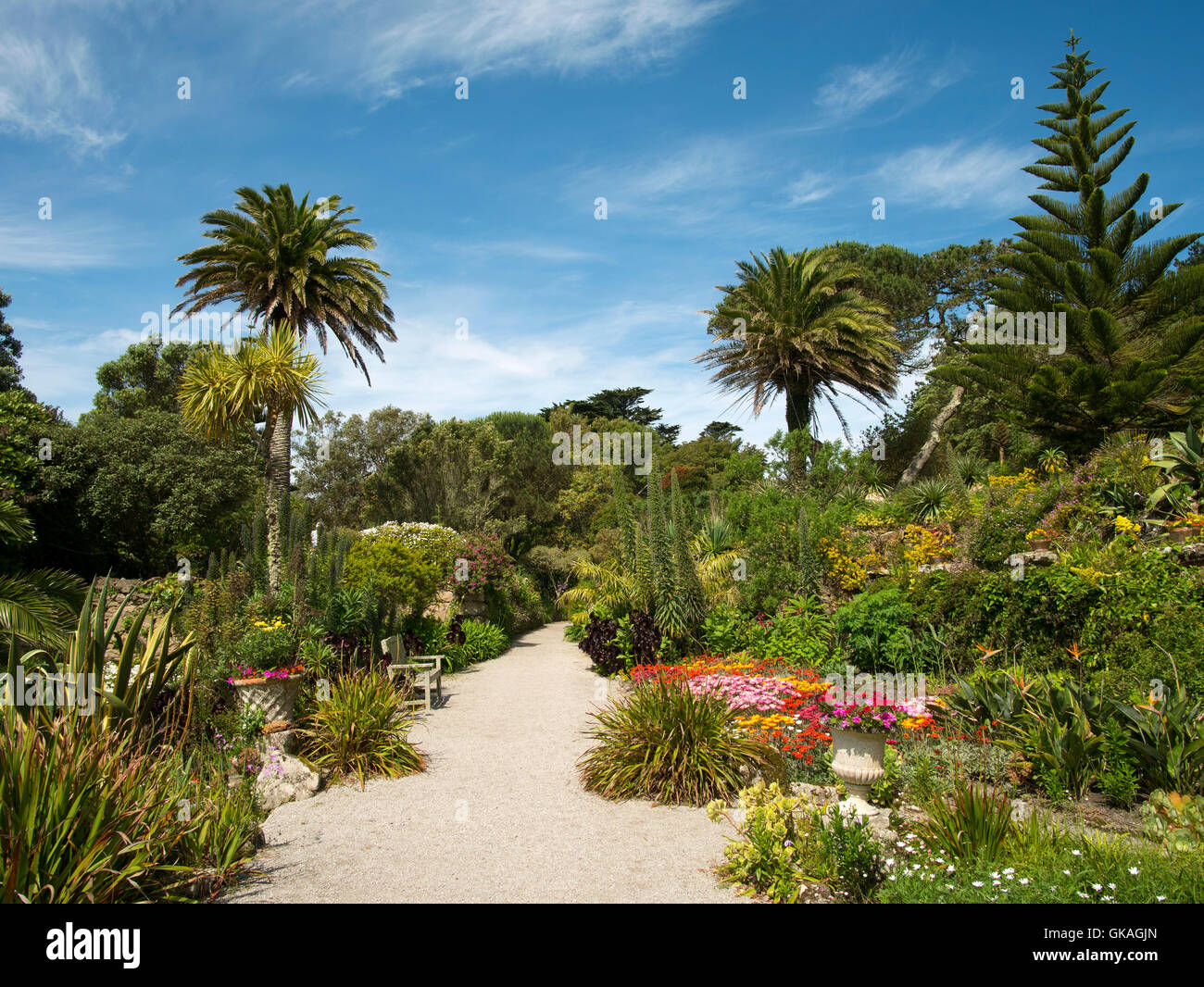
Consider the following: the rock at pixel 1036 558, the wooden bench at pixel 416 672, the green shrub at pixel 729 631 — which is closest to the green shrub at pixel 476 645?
the wooden bench at pixel 416 672

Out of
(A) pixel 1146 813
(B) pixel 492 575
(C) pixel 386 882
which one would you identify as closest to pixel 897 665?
(A) pixel 1146 813

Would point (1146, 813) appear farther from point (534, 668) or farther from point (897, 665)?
point (534, 668)

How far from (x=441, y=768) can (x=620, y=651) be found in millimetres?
4129

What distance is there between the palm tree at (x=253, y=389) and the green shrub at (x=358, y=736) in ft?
11.5

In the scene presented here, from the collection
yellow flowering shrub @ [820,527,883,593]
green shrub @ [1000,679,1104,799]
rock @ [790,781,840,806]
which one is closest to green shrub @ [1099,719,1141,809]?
green shrub @ [1000,679,1104,799]

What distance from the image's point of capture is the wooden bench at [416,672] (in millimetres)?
9289

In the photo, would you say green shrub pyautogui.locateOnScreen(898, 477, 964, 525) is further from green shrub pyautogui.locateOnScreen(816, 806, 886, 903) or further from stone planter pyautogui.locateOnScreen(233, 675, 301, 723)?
stone planter pyautogui.locateOnScreen(233, 675, 301, 723)

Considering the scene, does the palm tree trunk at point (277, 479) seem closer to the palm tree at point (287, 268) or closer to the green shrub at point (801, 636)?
the palm tree at point (287, 268)

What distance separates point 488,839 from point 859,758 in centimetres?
270

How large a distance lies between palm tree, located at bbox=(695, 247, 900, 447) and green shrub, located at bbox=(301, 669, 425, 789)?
35.7 ft

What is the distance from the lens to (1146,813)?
4.11 meters

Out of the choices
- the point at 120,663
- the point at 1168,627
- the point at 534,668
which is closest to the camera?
the point at 120,663

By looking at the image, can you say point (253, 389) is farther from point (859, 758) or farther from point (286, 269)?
point (859, 758)
